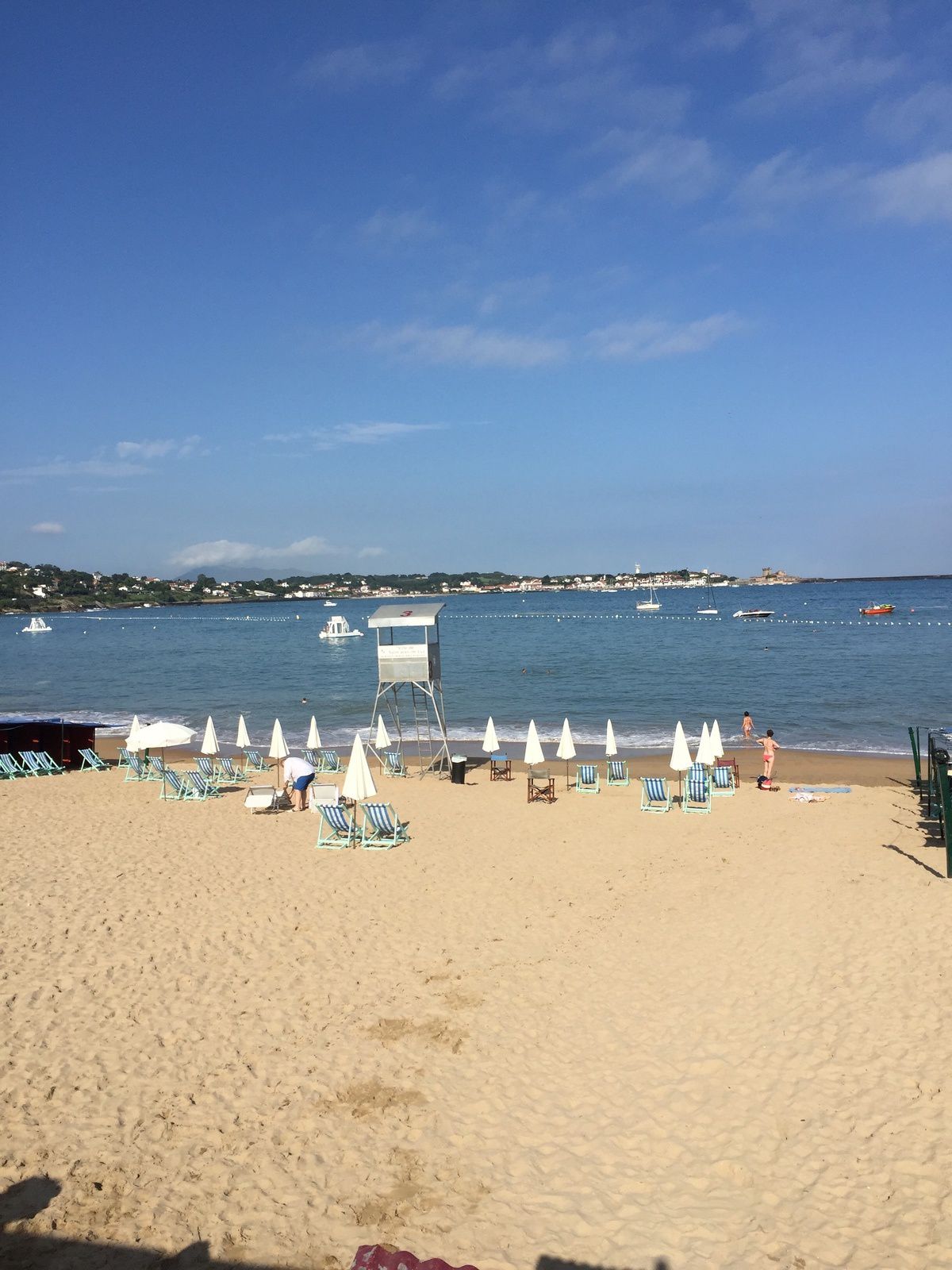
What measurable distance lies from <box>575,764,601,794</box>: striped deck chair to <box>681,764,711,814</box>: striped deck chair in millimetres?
2126

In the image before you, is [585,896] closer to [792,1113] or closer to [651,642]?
[792,1113]

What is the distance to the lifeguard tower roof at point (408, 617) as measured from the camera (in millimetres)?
18812

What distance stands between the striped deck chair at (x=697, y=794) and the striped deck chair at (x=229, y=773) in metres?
9.60

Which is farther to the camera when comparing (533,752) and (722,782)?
(533,752)

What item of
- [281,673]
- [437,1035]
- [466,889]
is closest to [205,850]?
[466,889]

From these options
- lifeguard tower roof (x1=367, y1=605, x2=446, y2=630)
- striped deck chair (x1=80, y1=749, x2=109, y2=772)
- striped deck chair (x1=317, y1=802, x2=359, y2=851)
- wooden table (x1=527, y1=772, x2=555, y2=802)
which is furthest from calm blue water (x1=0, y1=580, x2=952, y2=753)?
striped deck chair (x1=317, y1=802, x2=359, y2=851)

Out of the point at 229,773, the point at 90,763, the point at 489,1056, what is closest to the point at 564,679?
the point at 90,763

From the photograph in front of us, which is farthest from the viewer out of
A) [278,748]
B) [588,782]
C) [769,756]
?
[278,748]

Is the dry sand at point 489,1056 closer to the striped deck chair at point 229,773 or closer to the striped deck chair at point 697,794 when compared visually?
the striped deck chair at point 697,794

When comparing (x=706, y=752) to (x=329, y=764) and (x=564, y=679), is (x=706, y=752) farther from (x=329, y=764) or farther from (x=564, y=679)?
(x=564, y=679)

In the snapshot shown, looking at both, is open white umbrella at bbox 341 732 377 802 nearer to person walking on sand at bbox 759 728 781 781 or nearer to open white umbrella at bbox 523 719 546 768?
open white umbrella at bbox 523 719 546 768

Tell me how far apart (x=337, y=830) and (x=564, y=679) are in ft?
99.3

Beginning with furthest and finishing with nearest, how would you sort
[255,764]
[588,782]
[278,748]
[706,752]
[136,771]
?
[255,764] < [136,771] < [278,748] < [588,782] < [706,752]

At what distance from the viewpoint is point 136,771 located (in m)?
19.4
